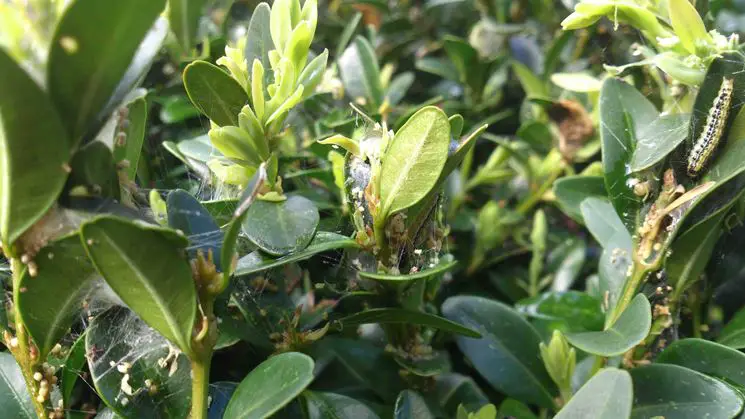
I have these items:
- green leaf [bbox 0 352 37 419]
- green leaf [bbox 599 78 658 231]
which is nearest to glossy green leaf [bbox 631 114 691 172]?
green leaf [bbox 599 78 658 231]

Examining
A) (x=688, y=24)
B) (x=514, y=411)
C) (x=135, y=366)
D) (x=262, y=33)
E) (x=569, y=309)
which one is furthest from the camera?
(x=569, y=309)

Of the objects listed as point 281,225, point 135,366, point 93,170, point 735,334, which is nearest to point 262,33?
point 281,225

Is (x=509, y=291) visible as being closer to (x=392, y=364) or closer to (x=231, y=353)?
(x=392, y=364)

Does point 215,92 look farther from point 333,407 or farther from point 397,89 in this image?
point 397,89

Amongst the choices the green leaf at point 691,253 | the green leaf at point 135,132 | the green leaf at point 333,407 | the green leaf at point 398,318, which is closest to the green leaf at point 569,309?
the green leaf at point 691,253

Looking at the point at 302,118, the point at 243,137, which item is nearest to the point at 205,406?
the point at 243,137

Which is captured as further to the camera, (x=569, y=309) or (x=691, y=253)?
(x=569, y=309)

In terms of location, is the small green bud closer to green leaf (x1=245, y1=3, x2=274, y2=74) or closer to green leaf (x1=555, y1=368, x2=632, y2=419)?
green leaf (x1=555, y1=368, x2=632, y2=419)
